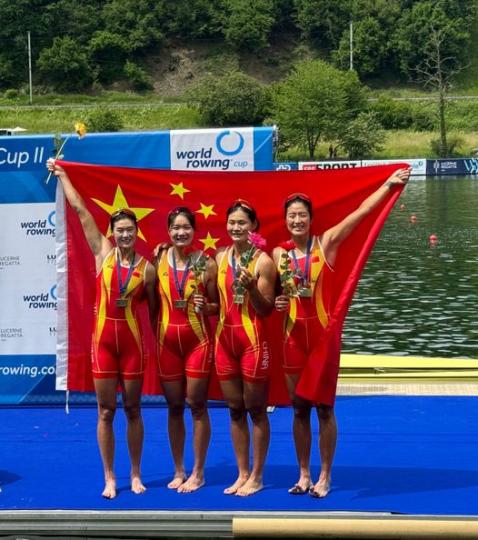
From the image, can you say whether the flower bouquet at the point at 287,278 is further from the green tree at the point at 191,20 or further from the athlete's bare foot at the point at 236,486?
the green tree at the point at 191,20

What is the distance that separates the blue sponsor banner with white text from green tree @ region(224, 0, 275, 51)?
99094 mm

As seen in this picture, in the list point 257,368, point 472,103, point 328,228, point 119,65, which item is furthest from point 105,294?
point 119,65

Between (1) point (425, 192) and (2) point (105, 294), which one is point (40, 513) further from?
(1) point (425, 192)

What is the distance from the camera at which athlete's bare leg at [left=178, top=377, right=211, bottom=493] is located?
20.6 feet

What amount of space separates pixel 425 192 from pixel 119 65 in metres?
68.7

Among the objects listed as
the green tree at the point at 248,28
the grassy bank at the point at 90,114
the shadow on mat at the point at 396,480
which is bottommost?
the shadow on mat at the point at 396,480

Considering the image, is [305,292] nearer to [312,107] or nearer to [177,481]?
[177,481]

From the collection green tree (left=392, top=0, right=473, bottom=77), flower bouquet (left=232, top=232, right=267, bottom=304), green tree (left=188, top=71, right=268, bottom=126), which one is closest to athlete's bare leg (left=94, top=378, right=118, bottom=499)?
flower bouquet (left=232, top=232, right=267, bottom=304)

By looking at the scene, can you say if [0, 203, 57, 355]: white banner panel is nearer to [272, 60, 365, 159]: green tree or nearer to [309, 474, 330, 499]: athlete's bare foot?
[309, 474, 330, 499]: athlete's bare foot

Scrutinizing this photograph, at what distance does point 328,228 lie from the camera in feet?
22.3

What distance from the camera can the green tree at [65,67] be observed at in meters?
98.4

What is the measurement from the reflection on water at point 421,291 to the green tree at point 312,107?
32787mm

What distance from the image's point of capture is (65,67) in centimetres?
9825

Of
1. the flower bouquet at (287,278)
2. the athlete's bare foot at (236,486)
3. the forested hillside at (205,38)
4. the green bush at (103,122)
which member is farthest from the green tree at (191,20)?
the athlete's bare foot at (236,486)
